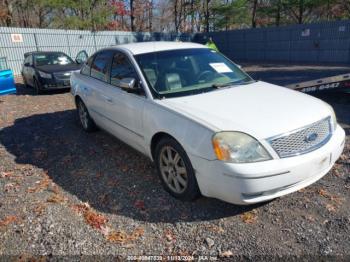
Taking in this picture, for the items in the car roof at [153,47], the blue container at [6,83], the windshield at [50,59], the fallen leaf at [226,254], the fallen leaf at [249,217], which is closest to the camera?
the fallen leaf at [226,254]

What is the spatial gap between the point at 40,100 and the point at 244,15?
89.6 feet

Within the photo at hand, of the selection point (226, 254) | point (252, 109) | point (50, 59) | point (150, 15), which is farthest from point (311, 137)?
point (150, 15)

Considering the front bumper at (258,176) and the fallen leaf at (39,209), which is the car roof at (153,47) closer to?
the front bumper at (258,176)

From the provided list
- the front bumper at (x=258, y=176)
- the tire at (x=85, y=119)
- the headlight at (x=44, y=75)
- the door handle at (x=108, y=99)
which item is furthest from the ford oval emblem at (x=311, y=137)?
the headlight at (x=44, y=75)

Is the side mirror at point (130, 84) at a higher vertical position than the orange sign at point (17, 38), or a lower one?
lower

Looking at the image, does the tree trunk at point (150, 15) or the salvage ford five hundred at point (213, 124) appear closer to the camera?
the salvage ford five hundred at point (213, 124)

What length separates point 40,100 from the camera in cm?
936

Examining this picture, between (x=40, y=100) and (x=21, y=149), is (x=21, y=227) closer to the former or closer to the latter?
(x=21, y=149)

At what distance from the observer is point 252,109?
3.02 meters

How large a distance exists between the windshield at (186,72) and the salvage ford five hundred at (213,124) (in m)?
0.01

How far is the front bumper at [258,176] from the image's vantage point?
8.38 feet

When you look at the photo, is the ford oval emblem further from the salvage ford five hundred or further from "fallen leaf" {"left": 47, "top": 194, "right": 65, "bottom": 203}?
"fallen leaf" {"left": 47, "top": 194, "right": 65, "bottom": 203}

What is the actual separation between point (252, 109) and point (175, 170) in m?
1.03

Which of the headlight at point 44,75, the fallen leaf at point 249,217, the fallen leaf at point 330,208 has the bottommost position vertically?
the fallen leaf at point 249,217
